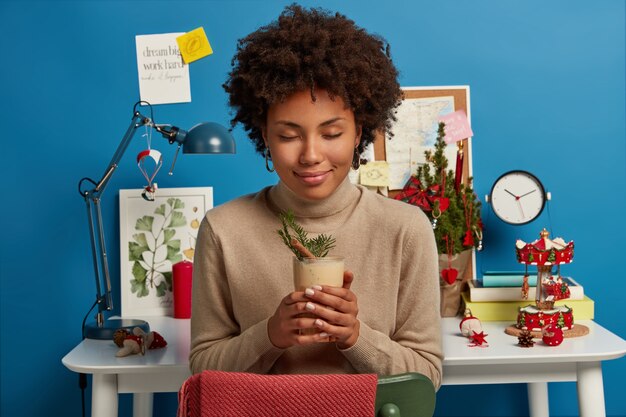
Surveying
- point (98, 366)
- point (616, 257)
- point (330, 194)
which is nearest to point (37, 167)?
point (98, 366)

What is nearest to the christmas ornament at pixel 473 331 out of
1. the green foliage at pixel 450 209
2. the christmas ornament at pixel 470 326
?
the christmas ornament at pixel 470 326

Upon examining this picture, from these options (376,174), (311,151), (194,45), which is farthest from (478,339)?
(194,45)

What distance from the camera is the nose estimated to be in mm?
1287

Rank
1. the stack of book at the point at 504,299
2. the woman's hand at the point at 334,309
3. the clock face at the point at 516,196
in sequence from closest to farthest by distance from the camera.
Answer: the woman's hand at the point at 334,309 < the stack of book at the point at 504,299 < the clock face at the point at 516,196

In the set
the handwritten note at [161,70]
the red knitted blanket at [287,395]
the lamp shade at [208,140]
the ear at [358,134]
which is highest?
the handwritten note at [161,70]

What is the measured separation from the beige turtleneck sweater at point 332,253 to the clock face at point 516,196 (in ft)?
2.59

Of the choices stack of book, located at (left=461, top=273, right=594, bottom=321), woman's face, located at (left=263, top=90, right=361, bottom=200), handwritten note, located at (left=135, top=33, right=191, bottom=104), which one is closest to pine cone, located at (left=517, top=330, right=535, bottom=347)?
stack of book, located at (left=461, top=273, right=594, bottom=321)

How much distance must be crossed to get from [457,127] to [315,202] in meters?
0.93

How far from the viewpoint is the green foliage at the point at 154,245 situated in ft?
7.54

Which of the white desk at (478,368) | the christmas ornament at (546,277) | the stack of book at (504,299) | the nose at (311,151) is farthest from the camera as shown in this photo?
the stack of book at (504,299)

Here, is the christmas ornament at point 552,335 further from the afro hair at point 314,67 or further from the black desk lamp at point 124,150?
the black desk lamp at point 124,150

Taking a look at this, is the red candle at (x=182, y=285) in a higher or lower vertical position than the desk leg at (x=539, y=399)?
higher

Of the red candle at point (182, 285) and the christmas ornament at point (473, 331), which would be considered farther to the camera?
the red candle at point (182, 285)

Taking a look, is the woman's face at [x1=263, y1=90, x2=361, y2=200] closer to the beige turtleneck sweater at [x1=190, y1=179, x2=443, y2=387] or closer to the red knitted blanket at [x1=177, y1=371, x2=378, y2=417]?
the beige turtleneck sweater at [x1=190, y1=179, x2=443, y2=387]
